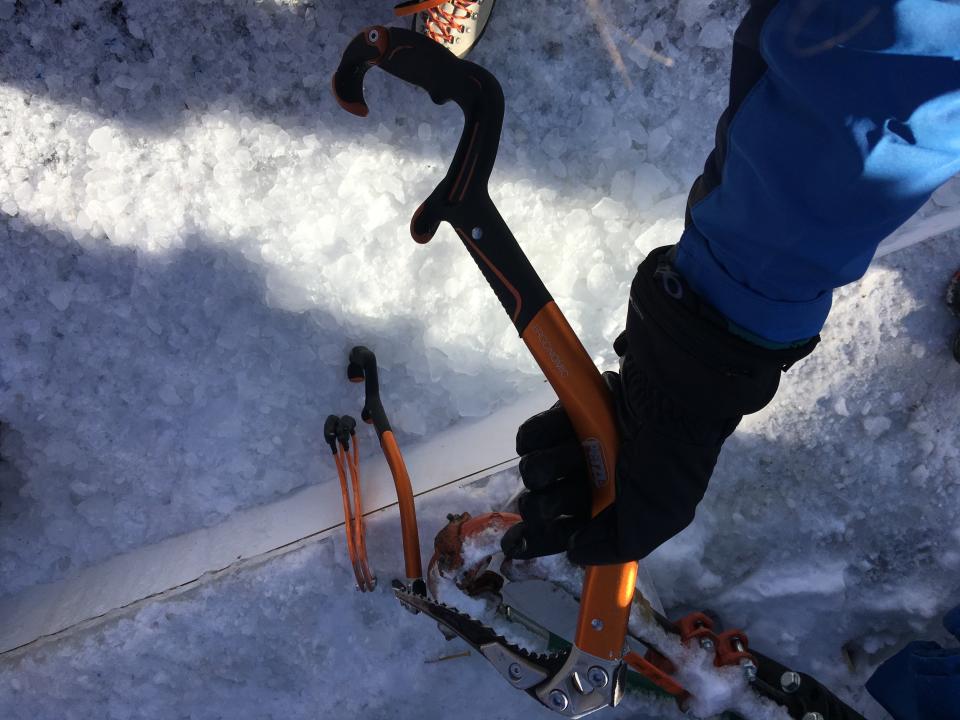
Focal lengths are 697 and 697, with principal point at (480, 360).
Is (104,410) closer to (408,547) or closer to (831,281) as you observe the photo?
(408,547)

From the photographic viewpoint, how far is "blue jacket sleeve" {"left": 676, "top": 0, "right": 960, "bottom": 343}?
0.58 meters

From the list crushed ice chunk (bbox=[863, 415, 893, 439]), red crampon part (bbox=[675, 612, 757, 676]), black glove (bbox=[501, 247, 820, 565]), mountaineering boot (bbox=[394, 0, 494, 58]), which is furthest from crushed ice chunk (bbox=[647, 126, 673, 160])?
red crampon part (bbox=[675, 612, 757, 676])

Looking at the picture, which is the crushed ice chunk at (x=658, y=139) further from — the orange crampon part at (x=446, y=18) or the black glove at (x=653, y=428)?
the black glove at (x=653, y=428)

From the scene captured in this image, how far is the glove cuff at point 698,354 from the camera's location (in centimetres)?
79

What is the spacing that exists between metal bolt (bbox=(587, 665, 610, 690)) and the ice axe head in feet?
3.03

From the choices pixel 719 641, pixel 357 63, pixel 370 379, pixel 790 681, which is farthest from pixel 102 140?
pixel 790 681

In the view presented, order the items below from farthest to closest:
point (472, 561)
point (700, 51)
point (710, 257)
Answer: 1. point (700, 51)
2. point (472, 561)
3. point (710, 257)

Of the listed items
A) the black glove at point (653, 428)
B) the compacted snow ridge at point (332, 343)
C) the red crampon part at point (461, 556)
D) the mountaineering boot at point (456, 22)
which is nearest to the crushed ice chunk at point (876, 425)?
the compacted snow ridge at point (332, 343)

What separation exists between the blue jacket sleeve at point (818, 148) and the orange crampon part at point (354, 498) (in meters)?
0.75

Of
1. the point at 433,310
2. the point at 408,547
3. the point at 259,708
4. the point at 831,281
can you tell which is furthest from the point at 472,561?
the point at 831,281

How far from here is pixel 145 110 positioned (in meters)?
1.22

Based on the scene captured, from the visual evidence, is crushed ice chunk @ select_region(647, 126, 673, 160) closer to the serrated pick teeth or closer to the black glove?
the black glove

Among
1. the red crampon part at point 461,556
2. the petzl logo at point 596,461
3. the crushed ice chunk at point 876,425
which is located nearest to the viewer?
the petzl logo at point 596,461

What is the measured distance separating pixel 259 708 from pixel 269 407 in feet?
1.96
